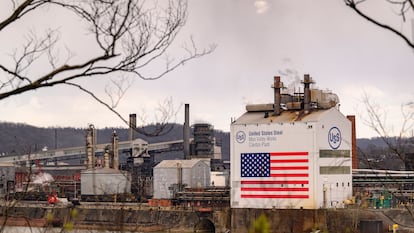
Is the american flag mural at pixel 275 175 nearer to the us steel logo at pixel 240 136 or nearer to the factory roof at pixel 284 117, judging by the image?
the us steel logo at pixel 240 136

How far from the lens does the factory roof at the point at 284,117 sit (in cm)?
3559

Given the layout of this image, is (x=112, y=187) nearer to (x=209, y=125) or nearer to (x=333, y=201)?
(x=209, y=125)

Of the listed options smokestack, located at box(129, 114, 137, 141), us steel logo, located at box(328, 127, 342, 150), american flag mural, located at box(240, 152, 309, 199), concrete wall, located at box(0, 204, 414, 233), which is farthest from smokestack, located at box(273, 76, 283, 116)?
smokestack, located at box(129, 114, 137, 141)

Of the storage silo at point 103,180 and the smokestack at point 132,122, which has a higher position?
the smokestack at point 132,122

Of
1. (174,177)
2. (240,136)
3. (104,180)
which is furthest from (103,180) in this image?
(240,136)

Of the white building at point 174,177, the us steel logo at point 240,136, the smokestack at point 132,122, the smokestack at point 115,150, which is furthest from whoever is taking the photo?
the smokestack at point 115,150

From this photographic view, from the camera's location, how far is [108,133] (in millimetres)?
143000

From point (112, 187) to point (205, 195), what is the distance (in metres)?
12.1

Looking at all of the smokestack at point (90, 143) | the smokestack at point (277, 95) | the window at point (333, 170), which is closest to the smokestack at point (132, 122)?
the smokestack at point (90, 143)

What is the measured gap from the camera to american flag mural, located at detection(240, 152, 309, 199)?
3444cm

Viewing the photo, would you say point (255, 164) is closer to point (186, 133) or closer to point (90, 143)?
point (90, 143)

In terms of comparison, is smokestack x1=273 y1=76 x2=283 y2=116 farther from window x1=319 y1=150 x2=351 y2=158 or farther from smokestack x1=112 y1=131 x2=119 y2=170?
smokestack x1=112 y1=131 x2=119 y2=170

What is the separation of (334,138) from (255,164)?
4.02 metres

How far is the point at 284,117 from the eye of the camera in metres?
36.5
